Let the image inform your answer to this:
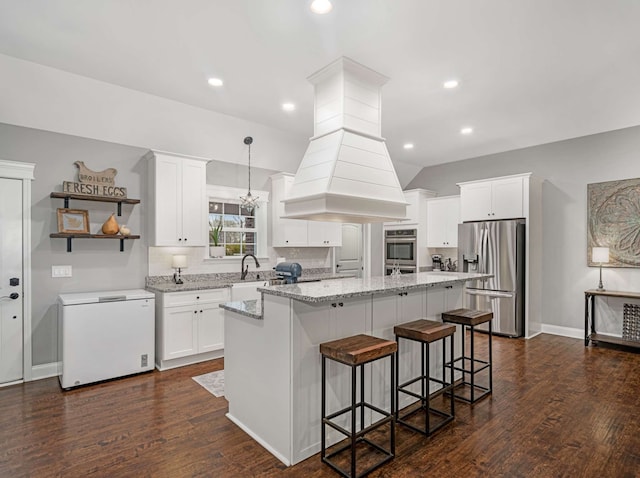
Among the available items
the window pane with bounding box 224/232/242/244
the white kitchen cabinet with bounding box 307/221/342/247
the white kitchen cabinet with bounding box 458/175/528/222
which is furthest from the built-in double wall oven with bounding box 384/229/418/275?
the window pane with bounding box 224/232/242/244

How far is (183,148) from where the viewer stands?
462 centimetres

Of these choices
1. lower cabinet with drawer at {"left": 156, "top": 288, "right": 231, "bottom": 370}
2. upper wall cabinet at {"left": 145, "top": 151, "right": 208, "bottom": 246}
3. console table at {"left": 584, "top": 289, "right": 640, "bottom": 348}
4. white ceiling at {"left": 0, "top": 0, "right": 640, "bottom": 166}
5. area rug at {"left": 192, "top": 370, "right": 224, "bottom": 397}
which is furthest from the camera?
console table at {"left": 584, "top": 289, "right": 640, "bottom": 348}

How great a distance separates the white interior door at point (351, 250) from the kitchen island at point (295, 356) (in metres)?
4.53

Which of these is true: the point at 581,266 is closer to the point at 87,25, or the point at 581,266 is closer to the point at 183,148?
the point at 183,148

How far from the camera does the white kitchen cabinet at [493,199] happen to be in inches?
215

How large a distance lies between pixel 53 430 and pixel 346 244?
5.78 metres

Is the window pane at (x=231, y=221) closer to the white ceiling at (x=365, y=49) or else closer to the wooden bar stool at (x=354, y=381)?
the white ceiling at (x=365, y=49)

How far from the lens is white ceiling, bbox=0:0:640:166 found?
263 centimetres

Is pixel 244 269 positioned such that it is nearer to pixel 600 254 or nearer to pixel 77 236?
pixel 77 236

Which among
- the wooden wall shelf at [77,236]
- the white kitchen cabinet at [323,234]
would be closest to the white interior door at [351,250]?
the white kitchen cabinet at [323,234]

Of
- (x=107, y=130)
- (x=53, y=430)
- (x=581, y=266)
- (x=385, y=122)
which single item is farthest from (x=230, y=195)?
(x=581, y=266)

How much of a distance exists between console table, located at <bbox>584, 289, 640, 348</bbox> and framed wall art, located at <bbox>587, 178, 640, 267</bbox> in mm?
476

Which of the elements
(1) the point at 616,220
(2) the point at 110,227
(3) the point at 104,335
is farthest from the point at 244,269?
(1) the point at 616,220

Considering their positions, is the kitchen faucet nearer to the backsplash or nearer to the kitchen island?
the backsplash
